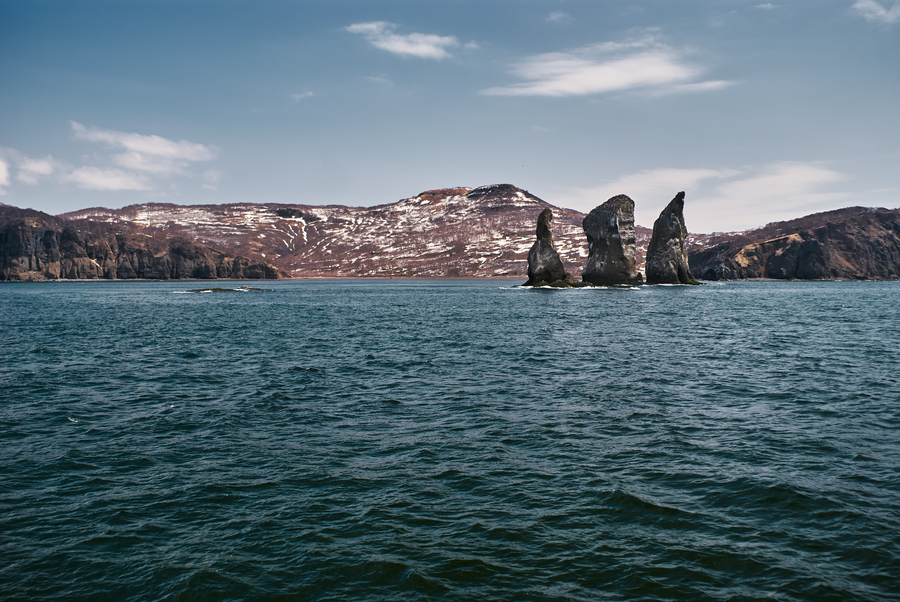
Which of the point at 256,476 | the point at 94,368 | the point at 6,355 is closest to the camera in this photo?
the point at 256,476

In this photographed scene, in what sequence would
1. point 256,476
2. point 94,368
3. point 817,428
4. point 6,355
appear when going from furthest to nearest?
point 6,355 → point 94,368 → point 817,428 → point 256,476

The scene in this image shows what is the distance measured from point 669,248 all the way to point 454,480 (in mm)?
133157

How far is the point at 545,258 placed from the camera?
414 feet

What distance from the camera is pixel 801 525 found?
1143cm

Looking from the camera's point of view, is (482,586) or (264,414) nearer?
(482,586)

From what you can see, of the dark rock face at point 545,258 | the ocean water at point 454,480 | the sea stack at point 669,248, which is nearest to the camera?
the ocean water at point 454,480

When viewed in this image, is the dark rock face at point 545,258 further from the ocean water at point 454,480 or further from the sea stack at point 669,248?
the ocean water at point 454,480

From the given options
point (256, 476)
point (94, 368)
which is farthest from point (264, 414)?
point (94, 368)

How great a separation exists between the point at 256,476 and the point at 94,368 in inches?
887

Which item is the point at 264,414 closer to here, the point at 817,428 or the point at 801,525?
the point at 801,525

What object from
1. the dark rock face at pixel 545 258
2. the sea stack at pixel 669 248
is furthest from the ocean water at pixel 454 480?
the sea stack at pixel 669 248

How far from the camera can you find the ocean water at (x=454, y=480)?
31.7 feet

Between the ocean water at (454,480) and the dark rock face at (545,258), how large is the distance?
92942 mm

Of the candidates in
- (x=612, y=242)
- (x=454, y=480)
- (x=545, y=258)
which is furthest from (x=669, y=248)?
(x=454, y=480)
